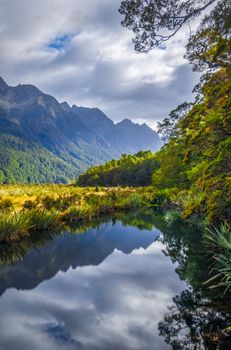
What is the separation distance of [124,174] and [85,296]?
7744 cm

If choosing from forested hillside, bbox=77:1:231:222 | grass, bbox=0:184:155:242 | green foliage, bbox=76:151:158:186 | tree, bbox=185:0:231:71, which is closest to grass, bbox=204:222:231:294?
forested hillside, bbox=77:1:231:222

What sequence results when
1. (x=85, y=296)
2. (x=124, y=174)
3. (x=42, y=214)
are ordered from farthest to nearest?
(x=124, y=174)
(x=42, y=214)
(x=85, y=296)

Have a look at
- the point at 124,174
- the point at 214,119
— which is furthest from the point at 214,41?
the point at 124,174

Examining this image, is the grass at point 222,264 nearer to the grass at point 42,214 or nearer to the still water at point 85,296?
the still water at point 85,296

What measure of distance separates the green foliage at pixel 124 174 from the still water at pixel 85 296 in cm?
6280

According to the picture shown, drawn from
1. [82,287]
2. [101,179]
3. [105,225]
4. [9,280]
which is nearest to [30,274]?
[9,280]

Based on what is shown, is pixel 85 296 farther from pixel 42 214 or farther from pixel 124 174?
pixel 124 174

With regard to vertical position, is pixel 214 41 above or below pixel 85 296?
above

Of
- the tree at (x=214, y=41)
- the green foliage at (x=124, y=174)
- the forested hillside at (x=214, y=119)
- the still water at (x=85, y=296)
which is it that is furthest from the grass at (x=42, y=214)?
the green foliage at (x=124, y=174)

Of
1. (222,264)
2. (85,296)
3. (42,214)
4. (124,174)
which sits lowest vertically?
(85,296)

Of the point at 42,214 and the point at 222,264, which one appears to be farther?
the point at 42,214

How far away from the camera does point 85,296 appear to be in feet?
28.8

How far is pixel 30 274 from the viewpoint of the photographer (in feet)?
35.2

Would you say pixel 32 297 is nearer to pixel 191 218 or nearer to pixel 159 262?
pixel 159 262
